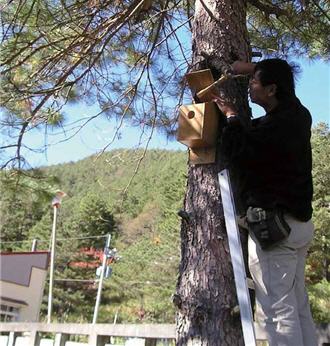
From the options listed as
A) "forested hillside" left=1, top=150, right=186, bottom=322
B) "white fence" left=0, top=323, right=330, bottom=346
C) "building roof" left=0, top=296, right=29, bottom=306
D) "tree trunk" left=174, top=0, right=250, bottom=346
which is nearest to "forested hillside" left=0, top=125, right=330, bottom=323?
"forested hillside" left=1, top=150, right=186, bottom=322

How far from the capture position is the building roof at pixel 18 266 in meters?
19.6

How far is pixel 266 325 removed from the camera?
1735 mm

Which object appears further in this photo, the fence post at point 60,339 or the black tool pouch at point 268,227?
the fence post at point 60,339

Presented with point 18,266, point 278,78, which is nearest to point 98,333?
point 278,78

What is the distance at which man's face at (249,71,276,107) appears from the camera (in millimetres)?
1989

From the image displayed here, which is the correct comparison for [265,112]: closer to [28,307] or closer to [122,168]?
[122,168]

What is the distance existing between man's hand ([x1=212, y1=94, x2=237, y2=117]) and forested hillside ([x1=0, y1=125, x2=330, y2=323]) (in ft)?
5.59

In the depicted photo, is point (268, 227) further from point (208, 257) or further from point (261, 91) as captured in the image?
point (261, 91)

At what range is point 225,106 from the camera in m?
2.01

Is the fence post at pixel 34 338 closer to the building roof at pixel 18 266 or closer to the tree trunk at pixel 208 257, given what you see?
the tree trunk at pixel 208 257

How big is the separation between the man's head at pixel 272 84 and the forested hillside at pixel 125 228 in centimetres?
179

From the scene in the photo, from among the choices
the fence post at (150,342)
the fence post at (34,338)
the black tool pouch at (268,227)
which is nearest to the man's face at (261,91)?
the black tool pouch at (268,227)

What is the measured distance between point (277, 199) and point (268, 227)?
0.12 meters

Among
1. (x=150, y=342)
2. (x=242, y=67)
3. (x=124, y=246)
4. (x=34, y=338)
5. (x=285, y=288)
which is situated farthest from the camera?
(x=124, y=246)
